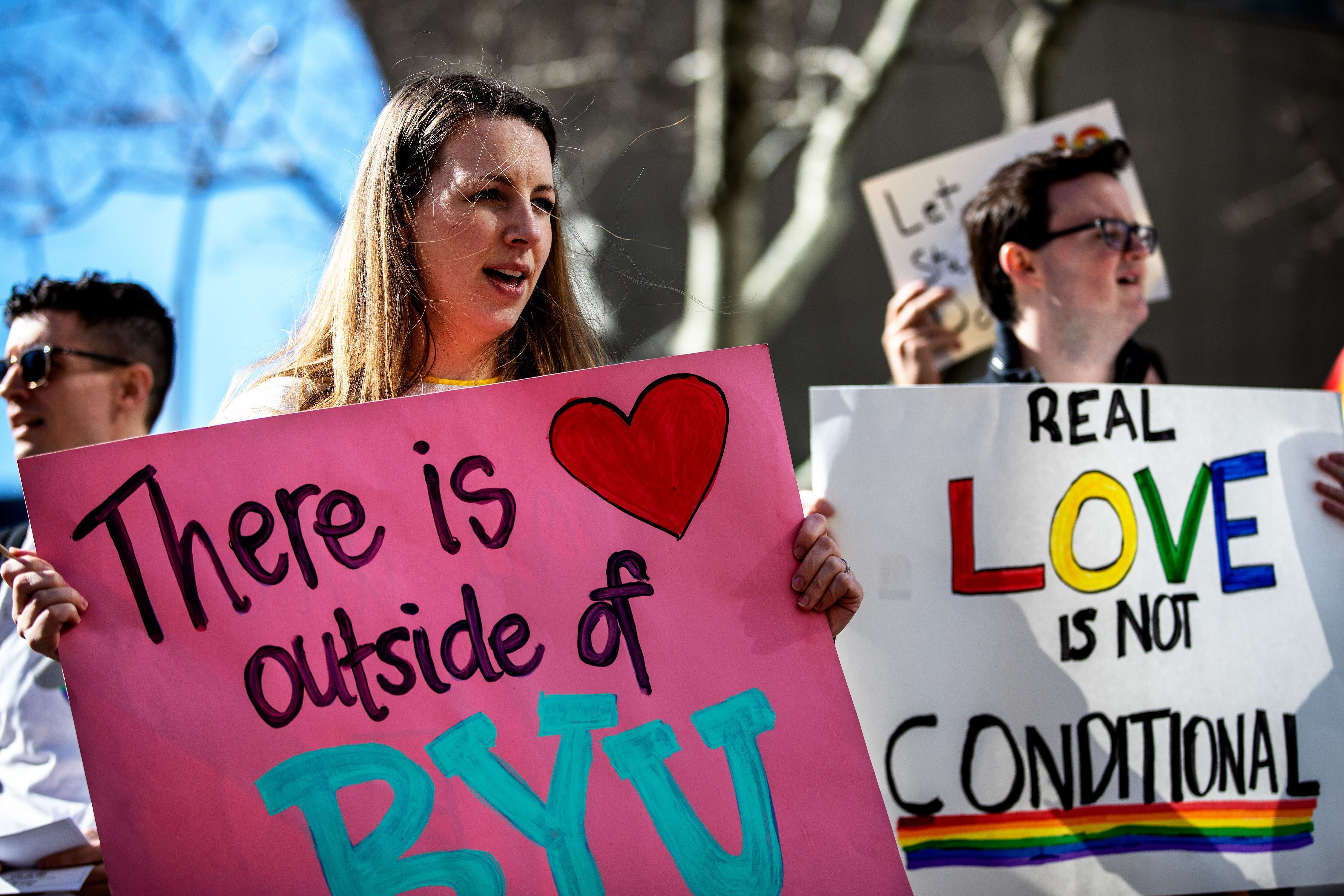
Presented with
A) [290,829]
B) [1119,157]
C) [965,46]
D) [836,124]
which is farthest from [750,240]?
[290,829]

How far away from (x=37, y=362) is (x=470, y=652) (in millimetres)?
1454

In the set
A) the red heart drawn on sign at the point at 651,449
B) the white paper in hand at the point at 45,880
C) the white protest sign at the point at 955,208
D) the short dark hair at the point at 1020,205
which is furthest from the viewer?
the white protest sign at the point at 955,208

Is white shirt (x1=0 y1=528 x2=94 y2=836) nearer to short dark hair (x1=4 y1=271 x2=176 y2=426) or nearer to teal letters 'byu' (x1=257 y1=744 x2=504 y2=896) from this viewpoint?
short dark hair (x1=4 y1=271 x2=176 y2=426)

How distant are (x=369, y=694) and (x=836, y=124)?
5278mm

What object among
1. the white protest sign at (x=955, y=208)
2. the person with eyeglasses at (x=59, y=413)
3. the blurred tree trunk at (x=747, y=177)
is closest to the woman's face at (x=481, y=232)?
A: the person with eyeglasses at (x=59, y=413)

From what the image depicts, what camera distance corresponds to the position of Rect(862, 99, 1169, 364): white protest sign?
2486 millimetres

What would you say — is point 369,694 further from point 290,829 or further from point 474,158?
point 474,158

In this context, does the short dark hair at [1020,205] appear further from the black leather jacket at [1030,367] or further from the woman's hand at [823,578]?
the woman's hand at [823,578]

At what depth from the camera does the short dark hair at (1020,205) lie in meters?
2.19

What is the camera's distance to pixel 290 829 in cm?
122

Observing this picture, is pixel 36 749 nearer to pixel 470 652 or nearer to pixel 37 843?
pixel 37 843

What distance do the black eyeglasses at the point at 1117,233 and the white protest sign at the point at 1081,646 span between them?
46 cm

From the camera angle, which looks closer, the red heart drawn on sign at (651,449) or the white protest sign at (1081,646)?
the red heart drawn on sign at (651,449)

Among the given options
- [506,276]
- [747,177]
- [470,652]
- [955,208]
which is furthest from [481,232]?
[747,177]
